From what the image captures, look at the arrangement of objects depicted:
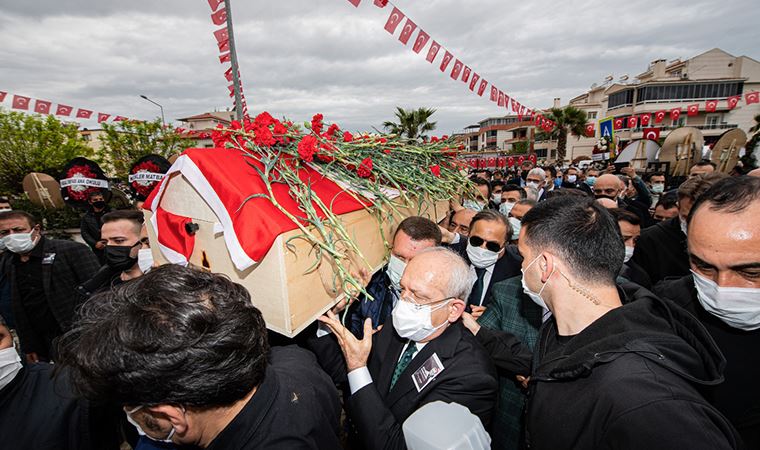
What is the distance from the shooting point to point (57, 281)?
333 cm

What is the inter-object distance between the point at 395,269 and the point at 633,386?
1.60 m

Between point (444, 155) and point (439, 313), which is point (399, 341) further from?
point (444, 155)

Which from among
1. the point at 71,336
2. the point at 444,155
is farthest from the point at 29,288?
the point at 444,155

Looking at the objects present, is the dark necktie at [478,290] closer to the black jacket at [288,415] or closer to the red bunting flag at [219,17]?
the black jacket at [288,415]

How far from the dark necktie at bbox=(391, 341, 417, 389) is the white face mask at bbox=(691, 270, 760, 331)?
145 cm

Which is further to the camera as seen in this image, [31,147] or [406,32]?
[31,147]

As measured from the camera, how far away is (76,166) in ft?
16.4

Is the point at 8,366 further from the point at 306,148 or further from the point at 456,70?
the point at 456,70

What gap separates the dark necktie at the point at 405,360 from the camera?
183 centimetres

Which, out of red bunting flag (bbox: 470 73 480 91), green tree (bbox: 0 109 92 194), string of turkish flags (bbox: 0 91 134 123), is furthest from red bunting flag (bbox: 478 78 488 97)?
green tree (bbox: 0 109 92 194)

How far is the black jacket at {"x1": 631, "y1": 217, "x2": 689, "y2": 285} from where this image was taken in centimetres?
324

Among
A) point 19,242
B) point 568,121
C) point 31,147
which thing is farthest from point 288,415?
point 568,121

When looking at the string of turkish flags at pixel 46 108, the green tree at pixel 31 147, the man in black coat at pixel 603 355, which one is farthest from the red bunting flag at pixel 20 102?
the man in black coat at pixel 603 355

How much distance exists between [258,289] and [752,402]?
8.02ft
